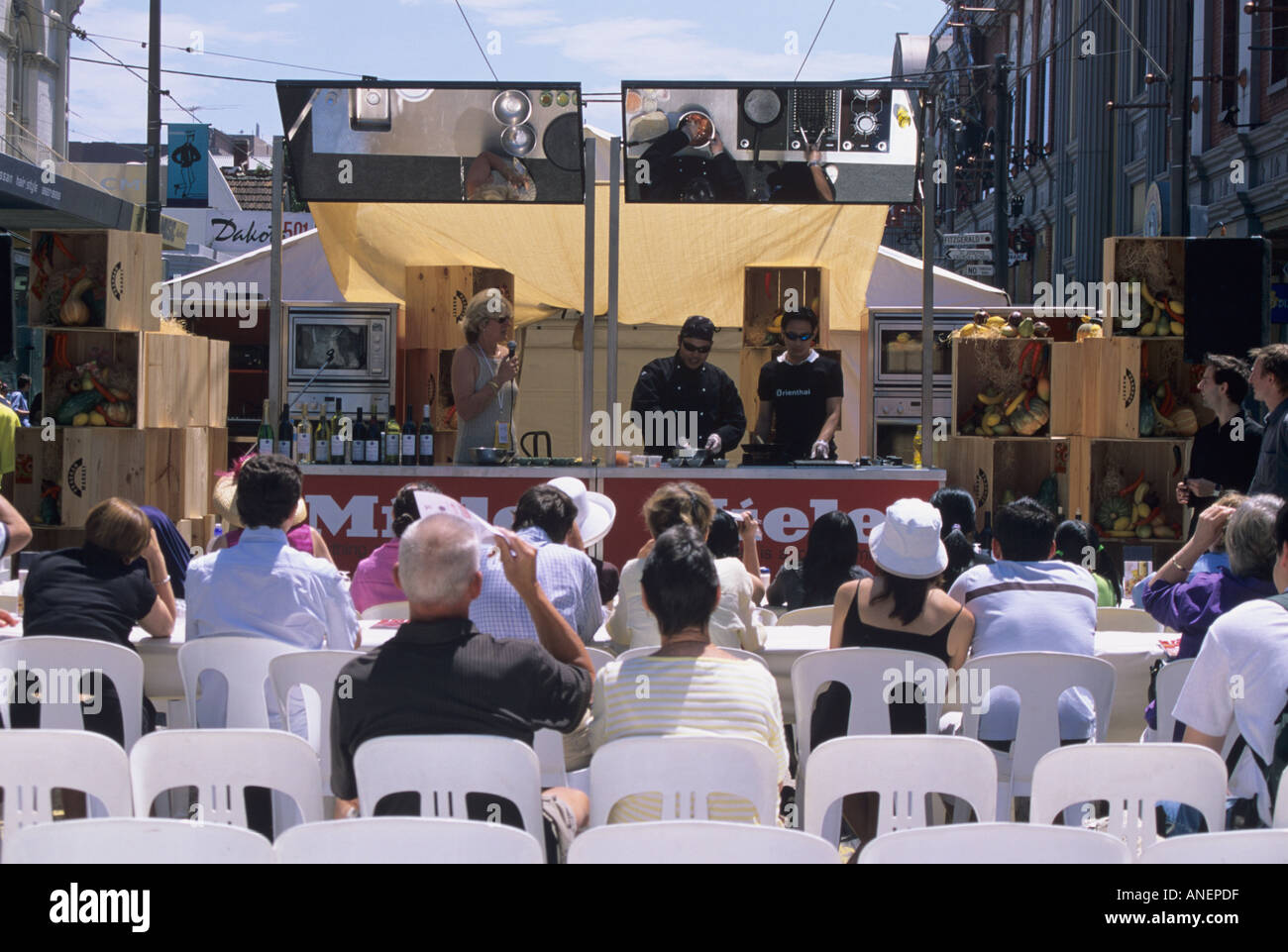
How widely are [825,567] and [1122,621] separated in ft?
4.06

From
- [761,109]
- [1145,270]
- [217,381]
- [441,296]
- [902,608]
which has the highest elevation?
→ [761,109]

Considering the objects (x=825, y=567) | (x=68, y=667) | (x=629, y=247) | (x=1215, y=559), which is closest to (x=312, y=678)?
(x=68, y=667)

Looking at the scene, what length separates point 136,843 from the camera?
2.49m

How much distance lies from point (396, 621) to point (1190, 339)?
507 cm

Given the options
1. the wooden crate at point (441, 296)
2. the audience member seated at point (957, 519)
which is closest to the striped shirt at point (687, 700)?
the audience member seated at point (957, 519)

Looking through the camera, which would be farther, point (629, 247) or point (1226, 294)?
point (629, 247)

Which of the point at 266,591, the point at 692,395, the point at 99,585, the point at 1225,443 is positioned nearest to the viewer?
the point at 266,591

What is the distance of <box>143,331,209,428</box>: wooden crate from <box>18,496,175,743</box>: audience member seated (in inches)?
185

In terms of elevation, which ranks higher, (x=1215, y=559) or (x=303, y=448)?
(x=303, y=448)

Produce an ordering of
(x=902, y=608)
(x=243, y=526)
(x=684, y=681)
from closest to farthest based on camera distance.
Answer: (x=684, y=681) → (x=902, y=608) → (x=243, y=526)

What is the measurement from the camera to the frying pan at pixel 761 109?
8180 mm

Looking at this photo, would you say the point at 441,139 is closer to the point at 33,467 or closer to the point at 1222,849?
the point at 33,467

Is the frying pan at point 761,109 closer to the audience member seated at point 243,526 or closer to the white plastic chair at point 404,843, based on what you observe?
the audience member seated at point 243,526
